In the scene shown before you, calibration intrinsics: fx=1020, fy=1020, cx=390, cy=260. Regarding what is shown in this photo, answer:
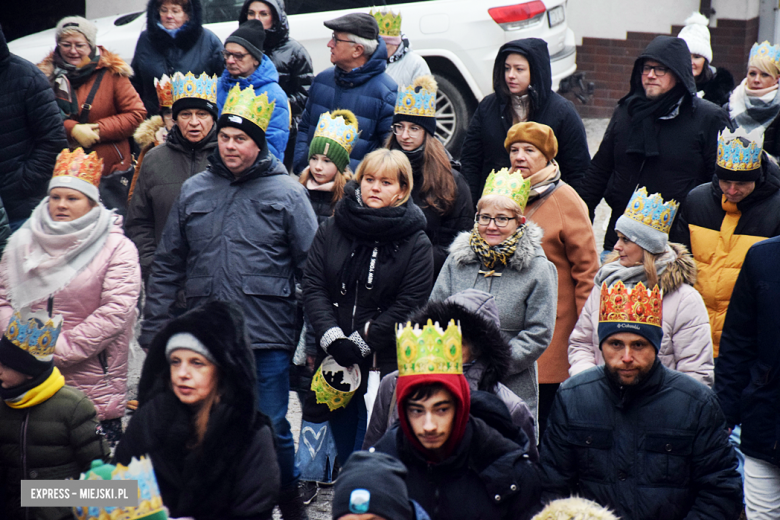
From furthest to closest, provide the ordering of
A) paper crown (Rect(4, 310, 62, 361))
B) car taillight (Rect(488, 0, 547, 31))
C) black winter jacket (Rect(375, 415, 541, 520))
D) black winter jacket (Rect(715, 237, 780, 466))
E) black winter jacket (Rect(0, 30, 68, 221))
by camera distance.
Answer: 1. car taillight (Rect(488, 0, 547, 31))
2. black winter jacket (Rect(0, 30, 68, 221))
3. black winter jacket (Rect(715, 237, 780, 466))
4. paper crown (Rect(4, 310, 62, 361))
5. black winter jacket (Rect(375, 415, 541, 520))

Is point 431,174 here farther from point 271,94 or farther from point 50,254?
point 50,254

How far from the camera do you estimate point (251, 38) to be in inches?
279

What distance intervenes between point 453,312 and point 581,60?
995 centimetres

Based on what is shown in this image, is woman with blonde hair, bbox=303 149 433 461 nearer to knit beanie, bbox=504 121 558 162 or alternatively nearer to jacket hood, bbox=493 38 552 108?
A: knit beanie, bbox=504 121 558 162

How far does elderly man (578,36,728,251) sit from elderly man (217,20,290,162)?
225cm

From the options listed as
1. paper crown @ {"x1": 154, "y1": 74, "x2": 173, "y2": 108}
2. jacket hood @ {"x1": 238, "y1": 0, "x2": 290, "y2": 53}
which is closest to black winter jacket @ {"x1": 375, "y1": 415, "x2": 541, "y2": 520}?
paper crown @ {"x1": 154, "y1": 74, "x2": 173, "y2": 108}

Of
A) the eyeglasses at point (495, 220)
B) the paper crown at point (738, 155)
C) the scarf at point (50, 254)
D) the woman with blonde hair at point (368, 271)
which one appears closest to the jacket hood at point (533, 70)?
the paper crown at point (738, 155)

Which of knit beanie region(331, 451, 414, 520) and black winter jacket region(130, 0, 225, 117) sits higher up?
black winter jacket region(130, 0, 225, 117)

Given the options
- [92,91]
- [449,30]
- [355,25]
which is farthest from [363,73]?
[449,30]

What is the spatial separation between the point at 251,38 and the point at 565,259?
2.89 m

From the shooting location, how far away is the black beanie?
6.99m

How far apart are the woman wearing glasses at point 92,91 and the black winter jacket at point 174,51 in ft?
0.83

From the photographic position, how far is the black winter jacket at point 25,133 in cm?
655

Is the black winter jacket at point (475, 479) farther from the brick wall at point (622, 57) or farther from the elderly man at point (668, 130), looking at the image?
the brick wall at point (622, 57)
